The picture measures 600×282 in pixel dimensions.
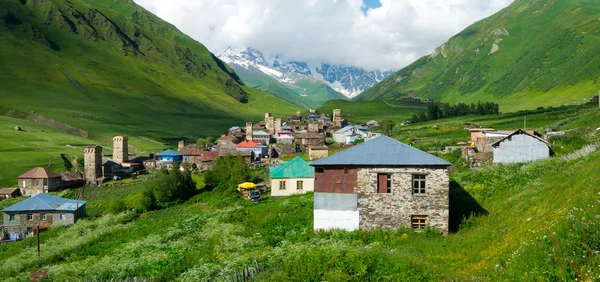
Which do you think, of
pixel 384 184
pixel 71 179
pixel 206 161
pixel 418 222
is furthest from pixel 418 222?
pixel 71 179

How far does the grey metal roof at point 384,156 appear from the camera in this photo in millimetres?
23109

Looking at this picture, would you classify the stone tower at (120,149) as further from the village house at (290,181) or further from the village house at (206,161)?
the village house at (290,181)

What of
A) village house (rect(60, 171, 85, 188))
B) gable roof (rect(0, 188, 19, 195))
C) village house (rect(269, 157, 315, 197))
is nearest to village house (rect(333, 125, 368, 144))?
village house (rect(60, 171, 85, 188))

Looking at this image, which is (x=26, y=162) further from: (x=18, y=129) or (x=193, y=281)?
(x=193, y=281)

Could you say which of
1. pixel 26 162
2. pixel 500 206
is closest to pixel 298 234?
pixel 500 206

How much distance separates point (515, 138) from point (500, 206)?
1834 centimetres

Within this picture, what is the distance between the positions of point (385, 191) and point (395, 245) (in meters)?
3.61

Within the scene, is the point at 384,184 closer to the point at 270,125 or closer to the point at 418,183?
the point at 418,183

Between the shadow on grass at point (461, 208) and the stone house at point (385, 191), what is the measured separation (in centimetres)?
159

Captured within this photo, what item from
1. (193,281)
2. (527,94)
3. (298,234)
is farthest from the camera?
(527,94)

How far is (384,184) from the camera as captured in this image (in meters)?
23.3

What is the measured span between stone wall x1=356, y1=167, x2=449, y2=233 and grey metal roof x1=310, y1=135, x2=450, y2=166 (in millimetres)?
352

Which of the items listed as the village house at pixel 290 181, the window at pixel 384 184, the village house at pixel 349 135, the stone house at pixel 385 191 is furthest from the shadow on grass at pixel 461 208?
the village house at pixel 349 135

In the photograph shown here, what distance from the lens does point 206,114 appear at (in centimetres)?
19900
